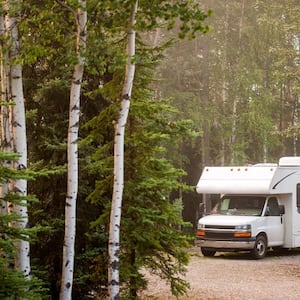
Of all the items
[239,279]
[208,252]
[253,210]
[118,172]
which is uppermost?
[118,172]

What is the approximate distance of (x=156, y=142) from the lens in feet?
31.0

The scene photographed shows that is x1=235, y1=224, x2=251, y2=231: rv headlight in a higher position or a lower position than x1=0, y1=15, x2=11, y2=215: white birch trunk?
lower

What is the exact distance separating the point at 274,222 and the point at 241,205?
3.48 ft

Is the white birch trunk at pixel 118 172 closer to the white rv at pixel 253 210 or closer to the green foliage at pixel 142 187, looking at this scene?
the green foliage at pixel 142 187

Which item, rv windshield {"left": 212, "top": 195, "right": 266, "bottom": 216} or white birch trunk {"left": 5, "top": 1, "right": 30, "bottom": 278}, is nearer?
white birch trunk {"left": 5, "top": 1, "right": 30, "bottom": 278}

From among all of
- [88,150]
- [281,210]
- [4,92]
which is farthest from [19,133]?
[281,210]

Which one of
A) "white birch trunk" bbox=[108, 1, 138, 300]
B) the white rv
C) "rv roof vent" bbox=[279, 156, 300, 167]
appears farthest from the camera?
"rv roof vent" bbox=[279, 156, 300, 167]

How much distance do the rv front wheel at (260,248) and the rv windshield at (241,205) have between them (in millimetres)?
704

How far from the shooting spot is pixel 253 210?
1795 cm

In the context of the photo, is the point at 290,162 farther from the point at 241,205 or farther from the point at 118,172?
the point at 118,172

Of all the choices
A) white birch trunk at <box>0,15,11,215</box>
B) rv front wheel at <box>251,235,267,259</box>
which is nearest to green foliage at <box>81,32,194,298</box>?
white birch trunk at <box>0,15,11,215</box>

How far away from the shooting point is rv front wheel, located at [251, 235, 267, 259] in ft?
56.7

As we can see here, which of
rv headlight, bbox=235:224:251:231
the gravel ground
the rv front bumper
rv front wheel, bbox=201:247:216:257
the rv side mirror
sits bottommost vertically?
the gravel ground

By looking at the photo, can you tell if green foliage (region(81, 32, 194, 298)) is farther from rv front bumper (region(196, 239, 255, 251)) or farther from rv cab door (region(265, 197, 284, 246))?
rv cab door (region(265, 197, 284, 246))
